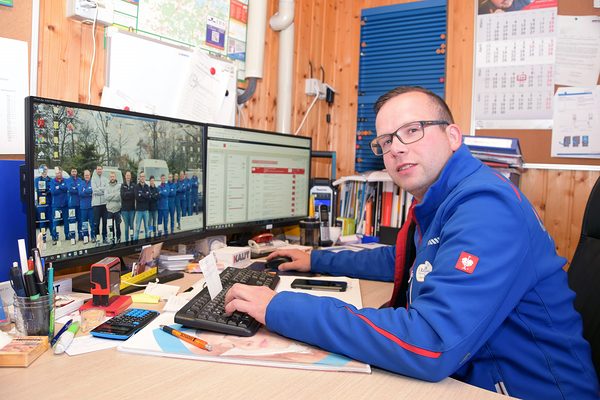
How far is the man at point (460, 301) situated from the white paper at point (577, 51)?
151 centimetres

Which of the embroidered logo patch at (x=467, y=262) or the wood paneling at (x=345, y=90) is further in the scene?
the wood paneling at (x=345, y=90)

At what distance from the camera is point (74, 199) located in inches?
45.9

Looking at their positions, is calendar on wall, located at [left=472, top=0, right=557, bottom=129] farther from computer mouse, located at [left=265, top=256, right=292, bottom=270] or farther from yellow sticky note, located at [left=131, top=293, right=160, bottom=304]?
yellow sticky note, located at [left=131, top=293, right=160, bottom=304]

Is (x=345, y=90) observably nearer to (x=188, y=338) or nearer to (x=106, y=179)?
(x=106, y=179)

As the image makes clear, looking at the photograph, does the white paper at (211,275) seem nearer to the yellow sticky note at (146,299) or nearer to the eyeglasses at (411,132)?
the yellow sticky note at (146,299)

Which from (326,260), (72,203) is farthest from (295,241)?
(72,203)

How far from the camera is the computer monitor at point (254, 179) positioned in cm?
172

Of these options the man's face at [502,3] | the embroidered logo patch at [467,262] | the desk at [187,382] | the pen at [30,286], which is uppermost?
the man's face at [502,3]

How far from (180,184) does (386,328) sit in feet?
3.06

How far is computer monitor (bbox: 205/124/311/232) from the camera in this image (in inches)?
67.6

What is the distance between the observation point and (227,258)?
157 centimetres

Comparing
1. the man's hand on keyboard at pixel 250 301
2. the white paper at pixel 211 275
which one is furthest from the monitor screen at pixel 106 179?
the man's hand on keyboard at pixel 250 301

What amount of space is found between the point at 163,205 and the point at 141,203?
10 centimetres

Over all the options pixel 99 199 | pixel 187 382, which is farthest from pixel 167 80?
pixel 187 382
